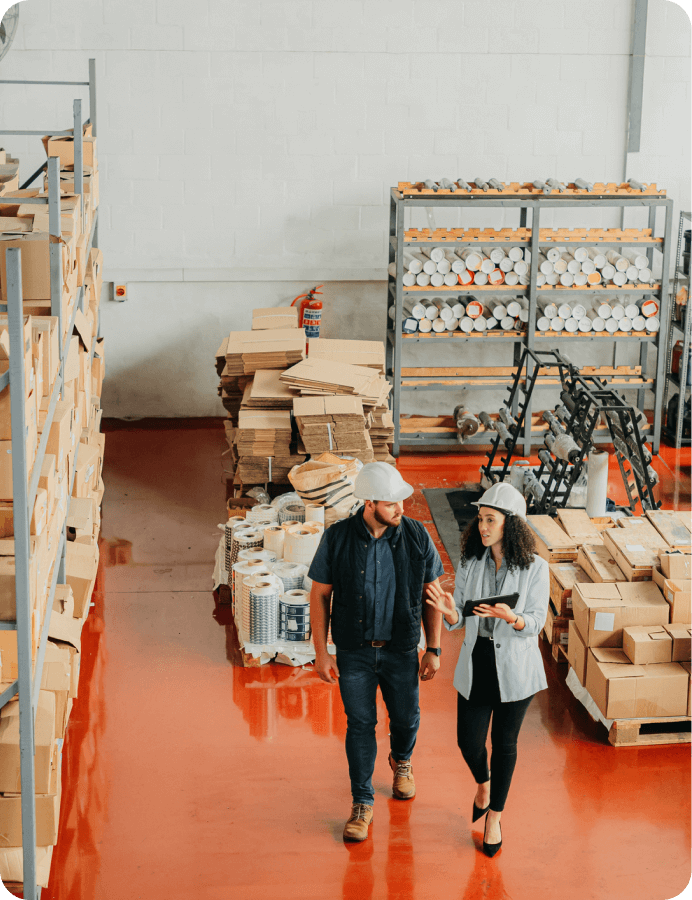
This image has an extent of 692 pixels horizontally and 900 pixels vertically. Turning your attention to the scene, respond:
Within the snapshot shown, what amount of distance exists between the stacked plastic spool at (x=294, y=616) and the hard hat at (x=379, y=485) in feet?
7.54

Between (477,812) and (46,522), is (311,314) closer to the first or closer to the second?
(46,522)

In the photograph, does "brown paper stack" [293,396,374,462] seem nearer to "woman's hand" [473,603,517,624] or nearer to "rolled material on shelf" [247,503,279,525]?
"rolled material on shelf" [247,503,279,525]

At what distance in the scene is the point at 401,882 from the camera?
15.4ft

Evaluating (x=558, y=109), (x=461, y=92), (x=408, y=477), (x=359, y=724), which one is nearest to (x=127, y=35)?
(x=461, y=92)

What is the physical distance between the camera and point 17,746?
416 centimetres

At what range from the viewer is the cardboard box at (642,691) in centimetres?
574

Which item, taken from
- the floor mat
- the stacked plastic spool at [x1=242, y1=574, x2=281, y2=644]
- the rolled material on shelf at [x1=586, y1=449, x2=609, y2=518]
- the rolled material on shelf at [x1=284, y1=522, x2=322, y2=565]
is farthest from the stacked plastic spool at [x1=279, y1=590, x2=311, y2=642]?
the rolled material on shelf at [x1=586, y1=449, x2=609, y2=518]

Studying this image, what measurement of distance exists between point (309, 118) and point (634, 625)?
730 cm

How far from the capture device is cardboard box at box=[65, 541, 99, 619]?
19.9ft

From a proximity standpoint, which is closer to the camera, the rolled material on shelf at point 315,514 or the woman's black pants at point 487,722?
the woman's black pants at point 487,722

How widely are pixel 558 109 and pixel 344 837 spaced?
29.3 ft

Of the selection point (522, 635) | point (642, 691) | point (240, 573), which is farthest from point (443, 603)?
point (240, 573)

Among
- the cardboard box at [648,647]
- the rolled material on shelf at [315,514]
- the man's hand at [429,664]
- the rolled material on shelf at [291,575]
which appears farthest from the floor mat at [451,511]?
the man's hand at [429,664]

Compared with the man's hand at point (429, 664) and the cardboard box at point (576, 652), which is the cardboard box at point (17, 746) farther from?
the cardboard box at point (576, 652)
